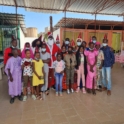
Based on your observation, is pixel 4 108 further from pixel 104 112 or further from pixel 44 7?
pixel 44 7

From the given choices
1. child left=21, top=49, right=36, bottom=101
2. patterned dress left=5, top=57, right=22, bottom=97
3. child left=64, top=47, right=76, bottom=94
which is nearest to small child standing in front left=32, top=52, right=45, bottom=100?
child left=21, top=49, right=36, bottom=101

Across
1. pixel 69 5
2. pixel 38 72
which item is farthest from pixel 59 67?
pixel 69 5

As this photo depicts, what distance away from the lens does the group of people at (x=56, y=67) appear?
3.31 metres

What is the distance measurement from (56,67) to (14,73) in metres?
1.11

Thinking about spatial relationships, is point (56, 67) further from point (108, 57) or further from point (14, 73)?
point (108, 57)

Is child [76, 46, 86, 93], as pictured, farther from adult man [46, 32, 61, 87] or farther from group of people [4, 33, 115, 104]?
adult man [46, 32, 61, 87]

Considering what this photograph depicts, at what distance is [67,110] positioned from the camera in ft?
9.61

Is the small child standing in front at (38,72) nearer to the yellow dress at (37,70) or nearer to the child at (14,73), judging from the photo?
the yellow dress at (37,70)

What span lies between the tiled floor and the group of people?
259 millimetres

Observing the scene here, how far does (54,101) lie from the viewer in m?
3.39

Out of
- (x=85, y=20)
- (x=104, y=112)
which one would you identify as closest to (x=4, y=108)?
(x=104, y=112)

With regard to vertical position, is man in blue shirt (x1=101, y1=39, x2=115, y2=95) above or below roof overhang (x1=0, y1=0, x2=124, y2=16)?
below

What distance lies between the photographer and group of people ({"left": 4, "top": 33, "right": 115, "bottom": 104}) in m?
3.31

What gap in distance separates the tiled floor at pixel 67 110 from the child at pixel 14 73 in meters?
0.29
